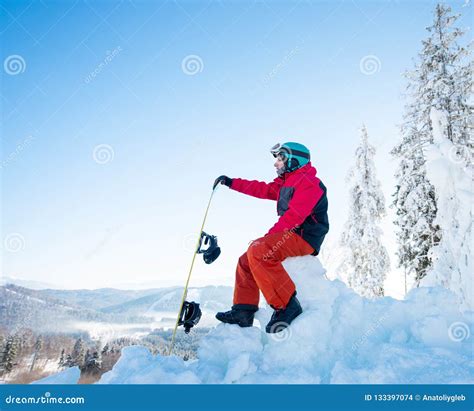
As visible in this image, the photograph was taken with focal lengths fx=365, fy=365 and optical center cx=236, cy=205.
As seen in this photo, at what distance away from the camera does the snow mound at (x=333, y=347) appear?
3094 mm

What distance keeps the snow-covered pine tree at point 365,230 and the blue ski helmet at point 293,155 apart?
14.1 m

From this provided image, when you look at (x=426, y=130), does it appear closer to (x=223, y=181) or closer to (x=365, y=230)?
(x=365, y=230)

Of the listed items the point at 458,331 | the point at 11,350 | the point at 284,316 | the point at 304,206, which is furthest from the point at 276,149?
the point at 11,350

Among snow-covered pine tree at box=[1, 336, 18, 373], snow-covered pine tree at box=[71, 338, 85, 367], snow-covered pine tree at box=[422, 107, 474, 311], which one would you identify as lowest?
snow-covered pine tree at box=[1, 336, 18, 373]

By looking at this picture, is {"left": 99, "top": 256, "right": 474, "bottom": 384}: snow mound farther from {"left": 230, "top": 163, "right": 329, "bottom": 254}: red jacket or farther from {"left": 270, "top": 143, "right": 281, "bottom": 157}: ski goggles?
{"left": 270, "top": 143, "right": 281, "bottom": 157}: ski goggles

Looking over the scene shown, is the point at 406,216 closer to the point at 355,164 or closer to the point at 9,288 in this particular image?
the point at 355,164

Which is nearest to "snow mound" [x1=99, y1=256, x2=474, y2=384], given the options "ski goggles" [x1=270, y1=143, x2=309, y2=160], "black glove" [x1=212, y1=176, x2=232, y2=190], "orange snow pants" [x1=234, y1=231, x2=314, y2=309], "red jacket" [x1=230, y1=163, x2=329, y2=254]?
"orange snow pants" [x1=234, y1=231, x2=314, y2=309]

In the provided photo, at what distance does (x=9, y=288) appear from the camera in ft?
174

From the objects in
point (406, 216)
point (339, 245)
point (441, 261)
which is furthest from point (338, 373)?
point (339, 245)

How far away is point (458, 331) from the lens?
3680 mm

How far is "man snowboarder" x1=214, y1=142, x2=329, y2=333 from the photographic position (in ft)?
12.2

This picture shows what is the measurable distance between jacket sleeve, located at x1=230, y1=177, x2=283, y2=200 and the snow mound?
3.68ft

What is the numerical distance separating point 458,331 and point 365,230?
14.5 metres
